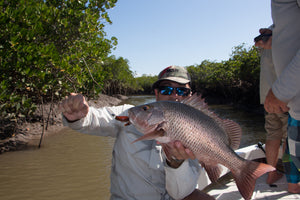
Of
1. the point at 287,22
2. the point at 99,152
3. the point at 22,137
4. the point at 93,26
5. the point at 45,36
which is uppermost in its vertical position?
the point at 93,26

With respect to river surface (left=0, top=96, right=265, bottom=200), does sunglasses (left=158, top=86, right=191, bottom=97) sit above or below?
above

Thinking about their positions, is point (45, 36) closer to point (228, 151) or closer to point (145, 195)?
point (145, 195)

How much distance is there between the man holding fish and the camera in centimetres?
211

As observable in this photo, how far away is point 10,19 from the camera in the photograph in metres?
6.07

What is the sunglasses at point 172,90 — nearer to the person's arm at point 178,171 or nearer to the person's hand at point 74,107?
the person's arm at point 178,171

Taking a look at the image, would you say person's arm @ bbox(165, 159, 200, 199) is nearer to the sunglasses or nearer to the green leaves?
the sunglasses

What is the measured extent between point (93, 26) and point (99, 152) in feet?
16.6

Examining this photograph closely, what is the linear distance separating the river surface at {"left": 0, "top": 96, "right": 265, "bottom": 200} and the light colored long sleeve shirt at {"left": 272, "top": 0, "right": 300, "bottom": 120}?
4953 millimetres

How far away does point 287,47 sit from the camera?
176cm

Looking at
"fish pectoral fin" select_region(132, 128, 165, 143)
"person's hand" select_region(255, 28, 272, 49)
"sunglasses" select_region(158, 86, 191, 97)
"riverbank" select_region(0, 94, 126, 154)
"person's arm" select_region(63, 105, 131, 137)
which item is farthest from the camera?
"riverbank" select_region(0, 94, 126, 154)

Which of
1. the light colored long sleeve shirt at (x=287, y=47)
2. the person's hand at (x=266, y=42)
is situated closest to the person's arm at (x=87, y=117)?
the light colored long sleeve shirt at (x=287, y=47)

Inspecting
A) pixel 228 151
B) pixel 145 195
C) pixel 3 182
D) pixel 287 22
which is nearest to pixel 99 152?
pixel 3 182

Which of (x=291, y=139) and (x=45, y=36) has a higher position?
(x=45, y=36)

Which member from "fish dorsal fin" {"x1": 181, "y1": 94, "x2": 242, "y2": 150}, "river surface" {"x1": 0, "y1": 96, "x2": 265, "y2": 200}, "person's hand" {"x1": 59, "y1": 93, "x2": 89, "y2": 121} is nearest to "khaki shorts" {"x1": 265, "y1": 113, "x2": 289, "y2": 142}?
"fish dorsal fin" {"x1": 181, "y1": 94, "x2": 242, "y2": 150}
